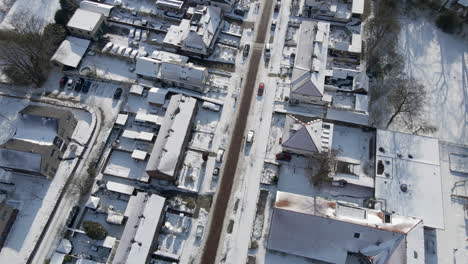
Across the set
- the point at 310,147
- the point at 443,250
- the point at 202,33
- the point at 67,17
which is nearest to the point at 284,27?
the point at 202,33

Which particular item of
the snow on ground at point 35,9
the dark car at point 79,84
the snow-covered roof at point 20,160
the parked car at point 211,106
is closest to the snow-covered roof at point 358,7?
the parked car at point 211,106

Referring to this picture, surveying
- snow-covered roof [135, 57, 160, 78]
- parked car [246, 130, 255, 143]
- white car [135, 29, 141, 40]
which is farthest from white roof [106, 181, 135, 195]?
white car [135, 29, 141, 40]

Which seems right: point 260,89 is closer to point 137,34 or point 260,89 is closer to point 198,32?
point 198,32

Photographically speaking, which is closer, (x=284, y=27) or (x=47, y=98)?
(x=47, y=98)

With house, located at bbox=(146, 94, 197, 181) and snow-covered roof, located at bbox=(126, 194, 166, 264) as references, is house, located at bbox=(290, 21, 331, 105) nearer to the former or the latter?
house, located at bbox=(146, 94, 197, 181)

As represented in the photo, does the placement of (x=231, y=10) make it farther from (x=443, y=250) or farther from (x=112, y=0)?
(x=443, y=250)

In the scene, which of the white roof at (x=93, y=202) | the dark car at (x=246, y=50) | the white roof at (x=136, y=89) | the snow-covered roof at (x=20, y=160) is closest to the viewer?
the snow-covered roof at (x=20, y=160)

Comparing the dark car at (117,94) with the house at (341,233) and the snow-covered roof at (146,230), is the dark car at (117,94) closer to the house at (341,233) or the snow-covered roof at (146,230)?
the snow-covered roof at (146,230)
